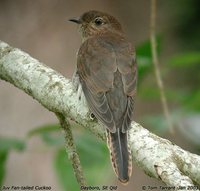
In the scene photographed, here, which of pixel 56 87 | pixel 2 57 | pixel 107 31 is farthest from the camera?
pixel 107 31

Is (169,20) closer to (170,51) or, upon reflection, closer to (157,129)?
(170,51)

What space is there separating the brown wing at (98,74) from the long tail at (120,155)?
0.09 m

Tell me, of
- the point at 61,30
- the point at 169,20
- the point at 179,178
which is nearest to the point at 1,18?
the point at 61,30

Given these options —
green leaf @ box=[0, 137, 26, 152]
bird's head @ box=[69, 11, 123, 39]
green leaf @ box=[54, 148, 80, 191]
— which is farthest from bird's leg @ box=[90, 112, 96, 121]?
bird's head @ box=[69, 11, 123, 39]

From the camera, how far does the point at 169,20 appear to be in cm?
794

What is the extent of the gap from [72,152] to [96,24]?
2.11m

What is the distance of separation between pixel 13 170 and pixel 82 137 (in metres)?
2.00

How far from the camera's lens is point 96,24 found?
594 centimetres

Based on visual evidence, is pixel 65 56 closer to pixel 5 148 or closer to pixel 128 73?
pixel 128 73

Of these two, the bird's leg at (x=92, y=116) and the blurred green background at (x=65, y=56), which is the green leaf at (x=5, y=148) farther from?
the blurred green background at (x=65, y=56)

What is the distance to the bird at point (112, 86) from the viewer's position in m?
4.01

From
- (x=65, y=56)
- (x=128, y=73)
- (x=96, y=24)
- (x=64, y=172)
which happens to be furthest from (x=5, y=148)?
(x=65, y=56)

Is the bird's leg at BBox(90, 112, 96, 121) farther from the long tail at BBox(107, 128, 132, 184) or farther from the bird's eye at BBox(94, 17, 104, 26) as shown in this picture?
the bird's eye at BBox(94, 17, 104, 26)

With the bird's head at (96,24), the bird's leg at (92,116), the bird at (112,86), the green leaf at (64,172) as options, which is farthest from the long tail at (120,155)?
the bird's head at (96,24)
